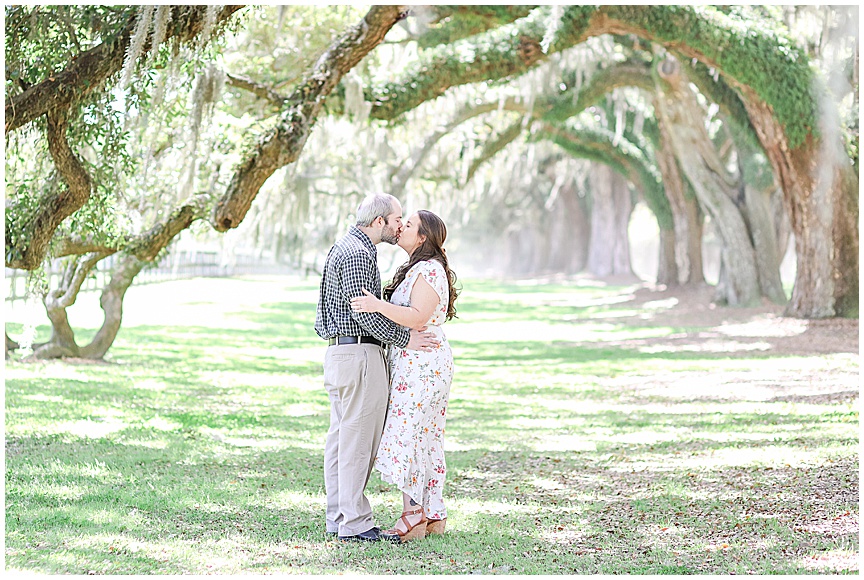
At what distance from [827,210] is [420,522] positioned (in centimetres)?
1218

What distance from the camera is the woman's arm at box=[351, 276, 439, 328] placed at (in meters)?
4.60

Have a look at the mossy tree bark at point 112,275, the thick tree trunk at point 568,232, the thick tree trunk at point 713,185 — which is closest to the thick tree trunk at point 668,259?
the thick tree trunk at point 713,185

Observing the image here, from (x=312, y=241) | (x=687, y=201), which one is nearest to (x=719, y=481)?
(x=687, y=201)

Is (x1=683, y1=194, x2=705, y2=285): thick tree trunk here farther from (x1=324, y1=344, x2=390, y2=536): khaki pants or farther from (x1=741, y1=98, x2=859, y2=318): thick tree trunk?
(x1=324, y1=344, x2=390, y2=536): khaki pants

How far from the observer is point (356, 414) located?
473 cm

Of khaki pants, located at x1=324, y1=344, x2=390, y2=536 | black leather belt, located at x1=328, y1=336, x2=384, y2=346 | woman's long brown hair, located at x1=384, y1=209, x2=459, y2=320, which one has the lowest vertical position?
khaki pants, located at x1=324, y1=344, x2=390, y2=536

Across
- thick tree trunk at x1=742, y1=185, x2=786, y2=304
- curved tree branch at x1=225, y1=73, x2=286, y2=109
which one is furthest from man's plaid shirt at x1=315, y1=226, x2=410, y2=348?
thick tree trunk at x1=742, y1=185, x2=786, y2=304

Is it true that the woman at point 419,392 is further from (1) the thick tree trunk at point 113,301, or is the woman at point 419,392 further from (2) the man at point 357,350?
(1) the thick tree trunk at point 113,301

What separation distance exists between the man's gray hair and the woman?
0.12 meters

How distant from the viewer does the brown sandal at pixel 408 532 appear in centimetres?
477

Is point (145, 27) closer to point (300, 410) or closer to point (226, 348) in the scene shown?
point (300, 410)

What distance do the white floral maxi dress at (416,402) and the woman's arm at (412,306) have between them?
4 centimetres

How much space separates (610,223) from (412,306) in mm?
32936

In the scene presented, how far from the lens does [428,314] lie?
4.69 metres
